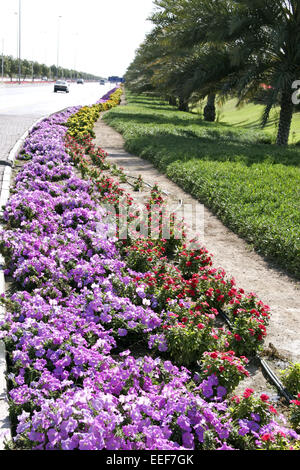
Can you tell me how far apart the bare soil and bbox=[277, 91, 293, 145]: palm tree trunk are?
8.36 m

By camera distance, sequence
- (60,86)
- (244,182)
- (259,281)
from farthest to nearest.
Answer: (60,86) → (244,182) → (259,281)

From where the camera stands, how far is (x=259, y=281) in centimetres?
500

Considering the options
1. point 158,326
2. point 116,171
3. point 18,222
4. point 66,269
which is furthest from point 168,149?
point 158,326

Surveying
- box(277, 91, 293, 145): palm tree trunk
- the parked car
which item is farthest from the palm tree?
the parked car

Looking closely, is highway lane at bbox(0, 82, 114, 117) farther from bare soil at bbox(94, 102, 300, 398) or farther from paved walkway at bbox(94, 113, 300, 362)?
paved walkway at bbox(94, 113, 300, 362)

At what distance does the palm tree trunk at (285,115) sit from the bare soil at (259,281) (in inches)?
329

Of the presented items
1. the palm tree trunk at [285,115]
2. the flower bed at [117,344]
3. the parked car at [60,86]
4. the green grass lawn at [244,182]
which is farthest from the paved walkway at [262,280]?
the parked car at [60,86]

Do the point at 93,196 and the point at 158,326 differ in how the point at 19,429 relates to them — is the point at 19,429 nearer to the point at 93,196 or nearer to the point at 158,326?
the point at 158,326

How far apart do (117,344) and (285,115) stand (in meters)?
13.8

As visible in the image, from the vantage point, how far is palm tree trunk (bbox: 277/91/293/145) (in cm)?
1520

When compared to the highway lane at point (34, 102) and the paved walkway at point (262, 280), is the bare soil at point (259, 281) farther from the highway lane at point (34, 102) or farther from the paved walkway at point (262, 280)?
the highway lane at point (34, 102)

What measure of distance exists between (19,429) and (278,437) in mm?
1457

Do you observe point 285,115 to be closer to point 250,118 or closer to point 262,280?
point 262,280

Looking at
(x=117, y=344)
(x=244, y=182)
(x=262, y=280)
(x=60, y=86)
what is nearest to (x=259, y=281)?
(x=262, y=280)
